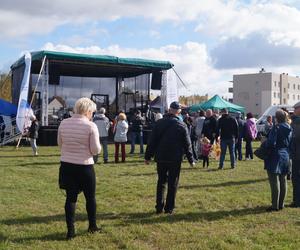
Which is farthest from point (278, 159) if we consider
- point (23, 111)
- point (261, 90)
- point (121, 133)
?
point (261, 90)

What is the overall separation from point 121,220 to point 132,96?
22.7 meters

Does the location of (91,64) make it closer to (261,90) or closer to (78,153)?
(78,153)

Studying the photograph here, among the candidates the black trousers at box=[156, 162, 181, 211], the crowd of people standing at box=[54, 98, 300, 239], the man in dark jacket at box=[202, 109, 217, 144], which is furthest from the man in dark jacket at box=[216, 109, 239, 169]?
the black trousers at box=[156, 162, 181, 211]

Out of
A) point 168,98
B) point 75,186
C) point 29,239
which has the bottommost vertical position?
point 29,239

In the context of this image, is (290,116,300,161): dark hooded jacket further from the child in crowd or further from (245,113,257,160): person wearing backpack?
(245,113,257,160): person wearing backpack

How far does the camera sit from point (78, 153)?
5.99 metres

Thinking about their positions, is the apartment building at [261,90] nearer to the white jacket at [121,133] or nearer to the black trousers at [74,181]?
the white jacket at [121,133]

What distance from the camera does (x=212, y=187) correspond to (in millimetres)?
10141

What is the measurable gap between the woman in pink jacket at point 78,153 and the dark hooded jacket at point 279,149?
10.3 feet

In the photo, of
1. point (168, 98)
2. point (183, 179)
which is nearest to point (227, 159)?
point (183, 179)

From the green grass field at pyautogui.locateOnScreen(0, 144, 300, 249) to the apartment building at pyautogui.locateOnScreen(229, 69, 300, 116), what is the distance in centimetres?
9756

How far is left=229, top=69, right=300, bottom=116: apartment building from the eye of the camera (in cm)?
10688

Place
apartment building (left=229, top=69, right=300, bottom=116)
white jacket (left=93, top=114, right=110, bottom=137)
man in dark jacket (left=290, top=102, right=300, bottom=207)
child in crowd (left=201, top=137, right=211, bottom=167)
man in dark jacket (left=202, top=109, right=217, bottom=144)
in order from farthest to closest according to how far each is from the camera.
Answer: apartment building (left=229, top=69, right=300, bottom=116), white jacket (left=93, top=114, right=110, bottom=137), man in dark jacket (left=202, top=109, right=217, bottom=144), child in crowd (left=201, top=137, right=211, bottom=167), man in dark jacket (left=290, top=102, right=300, bottom=207)

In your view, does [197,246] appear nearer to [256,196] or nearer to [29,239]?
[29,239]
